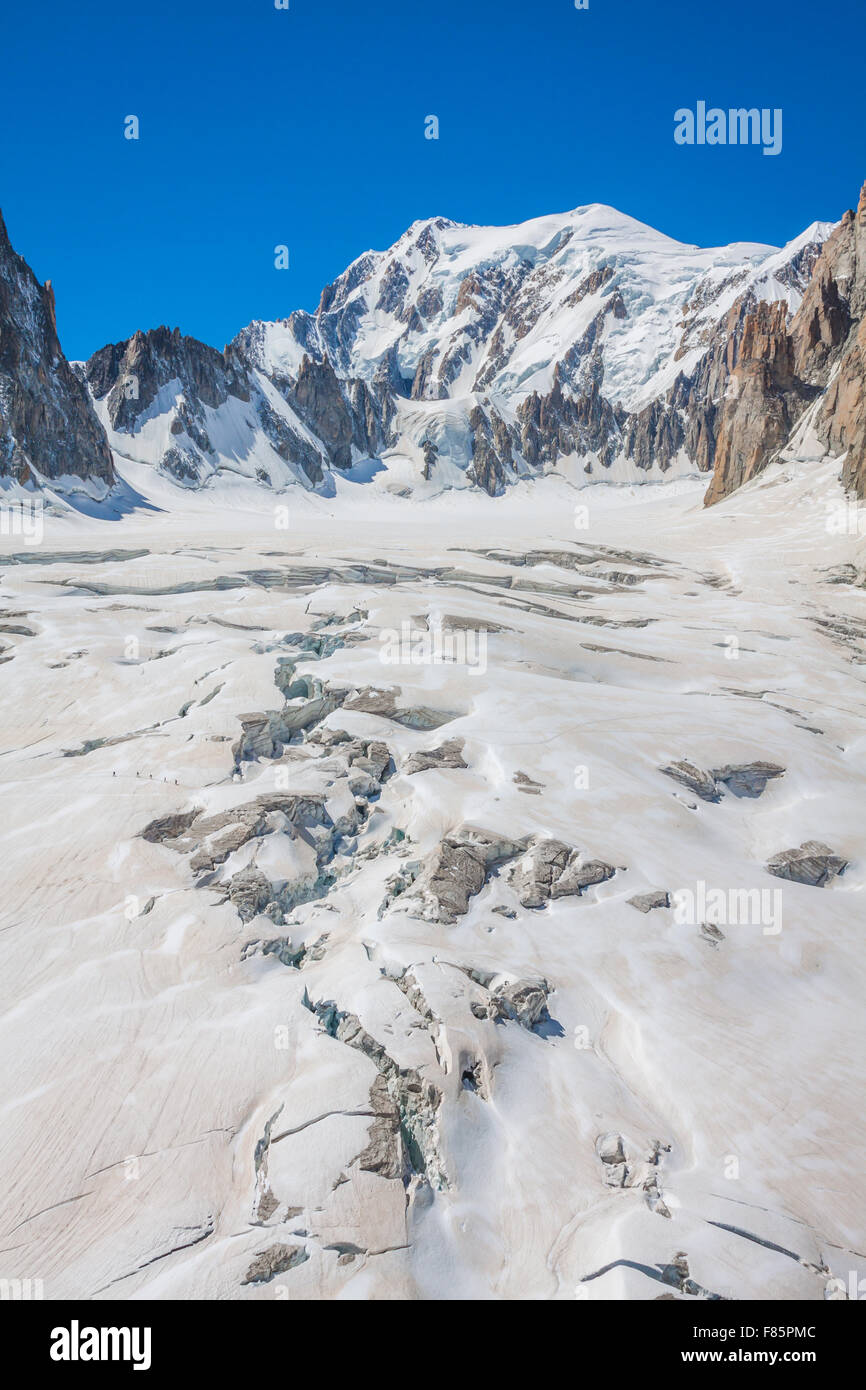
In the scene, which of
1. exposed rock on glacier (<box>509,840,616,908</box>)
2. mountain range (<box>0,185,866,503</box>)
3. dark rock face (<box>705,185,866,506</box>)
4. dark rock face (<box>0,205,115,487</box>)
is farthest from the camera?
dark rock face (<box>705,185,866,506</box>)

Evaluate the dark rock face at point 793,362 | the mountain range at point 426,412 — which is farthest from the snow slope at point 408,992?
the dark rock face at point 793,362

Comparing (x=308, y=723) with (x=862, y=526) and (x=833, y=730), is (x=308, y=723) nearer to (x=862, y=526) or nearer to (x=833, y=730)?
(x=833, y=730)

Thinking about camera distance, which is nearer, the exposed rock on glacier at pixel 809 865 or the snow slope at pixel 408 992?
the snow slope at pixel 408 992

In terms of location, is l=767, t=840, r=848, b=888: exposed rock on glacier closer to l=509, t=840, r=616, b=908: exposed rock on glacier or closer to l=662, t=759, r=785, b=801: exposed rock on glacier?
l=662, t=759, r=785, b=801: exposed rock on glacier

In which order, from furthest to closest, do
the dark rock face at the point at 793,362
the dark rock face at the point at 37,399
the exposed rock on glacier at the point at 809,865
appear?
the dark rock face at the point at 793,362 → the dark rock face at the point at 37,399 → the exposed rock on glacier at the point at 809,865

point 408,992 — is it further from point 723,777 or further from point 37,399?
point 37,399

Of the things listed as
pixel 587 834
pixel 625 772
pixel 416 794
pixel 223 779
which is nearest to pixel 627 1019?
pixel 587 834

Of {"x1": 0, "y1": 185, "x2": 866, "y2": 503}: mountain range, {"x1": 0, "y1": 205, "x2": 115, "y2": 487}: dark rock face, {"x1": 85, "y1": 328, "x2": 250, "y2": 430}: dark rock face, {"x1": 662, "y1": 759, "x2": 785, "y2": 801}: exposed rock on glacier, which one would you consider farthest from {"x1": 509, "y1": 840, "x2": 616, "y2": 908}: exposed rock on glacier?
{"x1": 85, "y1": 328, "x2": 250, "y2": 430}: dark rock face

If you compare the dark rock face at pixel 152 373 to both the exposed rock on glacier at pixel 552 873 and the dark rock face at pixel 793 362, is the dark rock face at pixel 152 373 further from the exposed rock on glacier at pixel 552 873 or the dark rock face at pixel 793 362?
the exposed rock on glacier at pixel 552 873

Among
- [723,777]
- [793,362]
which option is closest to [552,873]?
[723,777]
